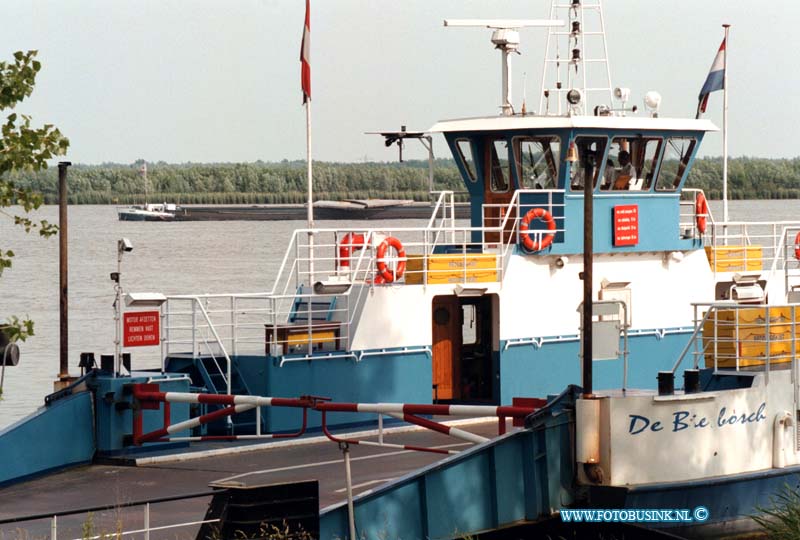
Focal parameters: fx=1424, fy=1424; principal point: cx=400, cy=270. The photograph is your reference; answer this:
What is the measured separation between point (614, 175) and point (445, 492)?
8719mm

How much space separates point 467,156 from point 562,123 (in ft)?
6.24

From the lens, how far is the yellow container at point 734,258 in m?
23.6

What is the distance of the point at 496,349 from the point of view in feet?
69.0

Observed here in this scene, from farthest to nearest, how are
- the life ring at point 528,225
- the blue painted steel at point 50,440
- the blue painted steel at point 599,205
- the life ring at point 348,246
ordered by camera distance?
1. the blue painted steel at point 599,205
2. the life ring at point 348,246
3. the life ring at point 528,225
4. the blue painted steel at point 50,440

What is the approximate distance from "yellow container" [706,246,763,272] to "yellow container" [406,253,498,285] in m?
4.63

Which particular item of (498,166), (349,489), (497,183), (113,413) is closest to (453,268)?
(497,183)

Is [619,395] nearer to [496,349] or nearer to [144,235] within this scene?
[496,349]

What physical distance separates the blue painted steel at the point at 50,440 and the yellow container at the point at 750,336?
761 cm

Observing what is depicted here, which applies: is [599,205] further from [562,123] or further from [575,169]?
[562,123]

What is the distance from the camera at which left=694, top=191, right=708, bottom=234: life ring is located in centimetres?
2302

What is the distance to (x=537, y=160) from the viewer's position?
21.7 metres

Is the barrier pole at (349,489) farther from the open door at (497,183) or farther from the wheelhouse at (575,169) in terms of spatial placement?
the open door at (497,183)

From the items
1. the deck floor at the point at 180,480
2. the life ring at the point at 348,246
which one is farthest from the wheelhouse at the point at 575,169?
the deck floor at the point at 180,480

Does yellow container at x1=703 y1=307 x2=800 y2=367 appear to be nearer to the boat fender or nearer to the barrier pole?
the boat fender
